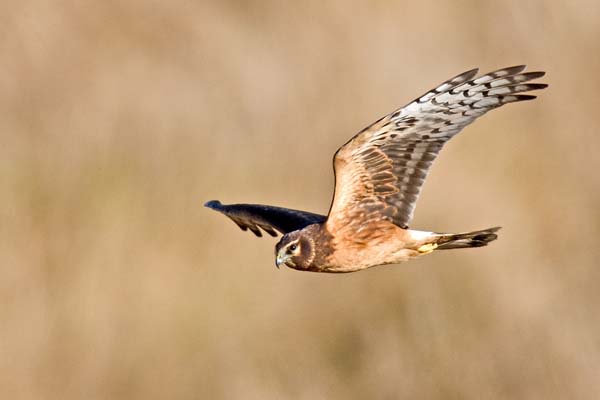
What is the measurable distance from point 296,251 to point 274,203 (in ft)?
10.0

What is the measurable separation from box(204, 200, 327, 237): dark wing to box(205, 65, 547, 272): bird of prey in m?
0.55

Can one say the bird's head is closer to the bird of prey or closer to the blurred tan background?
the bird of prey

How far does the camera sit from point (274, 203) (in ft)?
41.0

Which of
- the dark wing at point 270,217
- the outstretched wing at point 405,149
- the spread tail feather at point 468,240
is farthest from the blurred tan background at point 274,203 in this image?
the outstretched wing at point 405,149

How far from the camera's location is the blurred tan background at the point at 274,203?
1237cm

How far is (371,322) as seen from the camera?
1247 cm

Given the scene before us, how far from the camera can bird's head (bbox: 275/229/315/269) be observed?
9438 millimetres

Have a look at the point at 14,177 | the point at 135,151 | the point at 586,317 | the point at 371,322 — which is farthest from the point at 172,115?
the point at 586,317

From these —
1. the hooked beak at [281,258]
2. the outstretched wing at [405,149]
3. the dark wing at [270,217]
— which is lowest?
the hooked beak at [281,258]

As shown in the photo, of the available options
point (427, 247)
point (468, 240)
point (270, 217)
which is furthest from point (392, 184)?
point (270, 217)

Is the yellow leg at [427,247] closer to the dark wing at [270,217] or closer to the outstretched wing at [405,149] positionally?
the outstretched wing at [405,149]

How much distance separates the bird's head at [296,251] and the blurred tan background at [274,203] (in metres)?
2.93

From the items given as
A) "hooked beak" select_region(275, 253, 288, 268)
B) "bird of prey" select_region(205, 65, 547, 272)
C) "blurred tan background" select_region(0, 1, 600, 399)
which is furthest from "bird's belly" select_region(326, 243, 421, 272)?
"blurred tan background" select_region(0, 1, 600, 399)

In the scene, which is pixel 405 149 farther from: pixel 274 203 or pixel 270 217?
pixel 274 203
